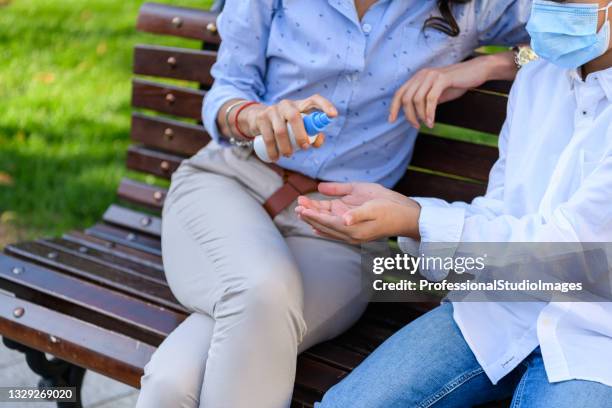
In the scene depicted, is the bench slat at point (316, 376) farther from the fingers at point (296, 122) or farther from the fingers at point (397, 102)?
the fingers at point (397, 102)

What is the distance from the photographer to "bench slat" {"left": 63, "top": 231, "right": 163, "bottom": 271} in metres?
3.29

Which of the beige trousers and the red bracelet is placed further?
the red bracelet

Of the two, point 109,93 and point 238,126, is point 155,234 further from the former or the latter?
point 109,93

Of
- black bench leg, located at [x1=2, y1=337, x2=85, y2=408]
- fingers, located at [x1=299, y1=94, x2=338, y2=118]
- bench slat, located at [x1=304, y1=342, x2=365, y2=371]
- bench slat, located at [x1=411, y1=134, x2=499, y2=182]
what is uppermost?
fingers, located at [x1=299, y1=94, x2=338, y2=118]

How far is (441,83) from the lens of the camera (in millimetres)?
2811

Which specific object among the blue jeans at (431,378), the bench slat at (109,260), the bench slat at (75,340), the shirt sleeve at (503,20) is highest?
the shirt sleeve at (503,20)

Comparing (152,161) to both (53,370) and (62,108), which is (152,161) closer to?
(53,370)

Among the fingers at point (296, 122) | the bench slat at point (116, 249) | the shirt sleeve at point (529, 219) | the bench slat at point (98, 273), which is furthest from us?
the bench slat at point (116, 249)

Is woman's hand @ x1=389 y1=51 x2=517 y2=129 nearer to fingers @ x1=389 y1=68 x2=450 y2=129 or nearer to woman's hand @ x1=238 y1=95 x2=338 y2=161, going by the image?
fingers @ x1=389 y1=68 x2=450 y2=129

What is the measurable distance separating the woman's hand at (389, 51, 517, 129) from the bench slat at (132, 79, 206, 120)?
93cm

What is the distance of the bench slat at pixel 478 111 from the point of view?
3.06m

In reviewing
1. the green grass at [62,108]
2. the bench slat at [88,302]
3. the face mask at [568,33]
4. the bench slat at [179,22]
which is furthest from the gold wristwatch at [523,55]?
the green grass at [62,108]

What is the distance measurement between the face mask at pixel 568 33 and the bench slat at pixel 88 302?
1.19 meters

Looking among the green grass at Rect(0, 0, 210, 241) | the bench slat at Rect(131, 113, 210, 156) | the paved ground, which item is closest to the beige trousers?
the bench slat at Rect(131, 113, 210, 156)
